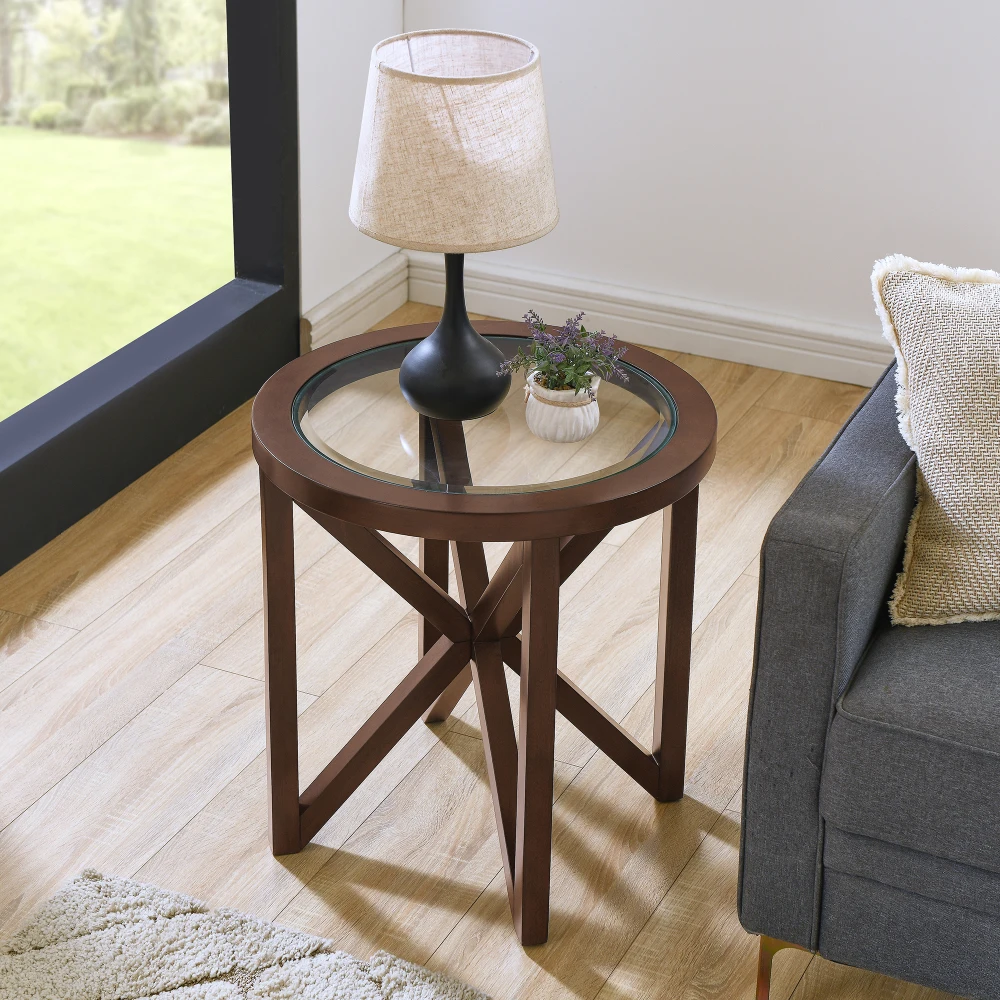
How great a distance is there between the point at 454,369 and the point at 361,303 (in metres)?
1.76

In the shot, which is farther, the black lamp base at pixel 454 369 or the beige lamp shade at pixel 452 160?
→ the black lamp base at pixel 454 369

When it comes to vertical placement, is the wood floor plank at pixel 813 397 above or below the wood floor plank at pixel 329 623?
above

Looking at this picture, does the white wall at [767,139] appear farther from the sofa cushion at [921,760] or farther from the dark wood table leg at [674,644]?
the sofa cushion at [921,760]

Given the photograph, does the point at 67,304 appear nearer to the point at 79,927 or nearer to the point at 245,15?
the point at 245,15

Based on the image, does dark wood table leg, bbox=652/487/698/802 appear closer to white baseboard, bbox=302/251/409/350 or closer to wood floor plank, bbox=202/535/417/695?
wood floor plank, bbox=202/535/417/695

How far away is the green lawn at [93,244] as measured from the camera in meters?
3.40

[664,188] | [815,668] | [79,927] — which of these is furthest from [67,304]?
[815,668]

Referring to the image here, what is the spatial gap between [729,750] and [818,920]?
0.51 meters

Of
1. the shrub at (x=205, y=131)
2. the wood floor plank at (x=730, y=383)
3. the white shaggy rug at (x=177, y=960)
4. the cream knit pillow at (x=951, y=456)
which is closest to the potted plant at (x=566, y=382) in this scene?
the cream knit pillow at (x=951, y=456)

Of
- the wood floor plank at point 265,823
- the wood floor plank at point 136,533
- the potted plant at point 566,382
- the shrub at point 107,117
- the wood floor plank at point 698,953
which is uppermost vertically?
the potted plant at point 566,382

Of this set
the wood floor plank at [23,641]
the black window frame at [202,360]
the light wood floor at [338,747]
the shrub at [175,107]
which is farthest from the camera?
the shrub at [175,107]

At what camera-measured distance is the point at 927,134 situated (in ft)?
9.46

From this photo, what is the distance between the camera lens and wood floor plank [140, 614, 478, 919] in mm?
1739

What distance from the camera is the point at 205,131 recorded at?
4496mm
